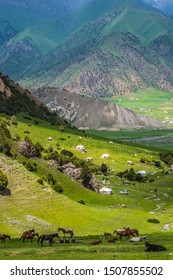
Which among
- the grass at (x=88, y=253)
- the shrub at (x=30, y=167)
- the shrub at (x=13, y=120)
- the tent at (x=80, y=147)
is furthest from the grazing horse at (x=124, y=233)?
the shrub at (x=13, y=120)

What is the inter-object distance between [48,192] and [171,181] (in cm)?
8010

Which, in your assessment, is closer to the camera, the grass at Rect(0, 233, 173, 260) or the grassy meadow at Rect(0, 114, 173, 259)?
the grass at Rect(0, 233, 173, 260)

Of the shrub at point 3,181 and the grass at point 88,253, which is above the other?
the shrub at point 3,181

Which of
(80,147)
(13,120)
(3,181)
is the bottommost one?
(3,181)

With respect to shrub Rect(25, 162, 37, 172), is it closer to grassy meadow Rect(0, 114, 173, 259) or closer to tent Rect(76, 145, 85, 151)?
grassy meadow Rect(0, 114, 173, 259)

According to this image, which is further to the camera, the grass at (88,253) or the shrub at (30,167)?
the shrub at (30,167)

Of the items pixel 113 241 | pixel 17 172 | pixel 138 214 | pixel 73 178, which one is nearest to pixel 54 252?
pixel 113 241

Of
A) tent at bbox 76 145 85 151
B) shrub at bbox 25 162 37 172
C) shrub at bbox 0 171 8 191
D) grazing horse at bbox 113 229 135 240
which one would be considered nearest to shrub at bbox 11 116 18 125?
tent at bbox 76 145 85 151

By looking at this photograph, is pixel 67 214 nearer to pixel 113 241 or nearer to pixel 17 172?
pixel 17 172

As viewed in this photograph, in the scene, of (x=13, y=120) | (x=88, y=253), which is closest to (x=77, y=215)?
(x=88, y=253)

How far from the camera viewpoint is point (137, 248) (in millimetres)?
39688

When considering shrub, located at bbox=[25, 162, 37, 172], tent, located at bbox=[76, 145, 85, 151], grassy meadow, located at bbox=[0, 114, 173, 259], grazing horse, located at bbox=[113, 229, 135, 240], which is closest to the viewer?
grassy meadow, located at bbox=[0, 114, 173, 259]

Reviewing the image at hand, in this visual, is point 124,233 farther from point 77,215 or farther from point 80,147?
point 80,147

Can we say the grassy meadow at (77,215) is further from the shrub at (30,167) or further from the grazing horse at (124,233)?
the grazing horse at (124,233)
